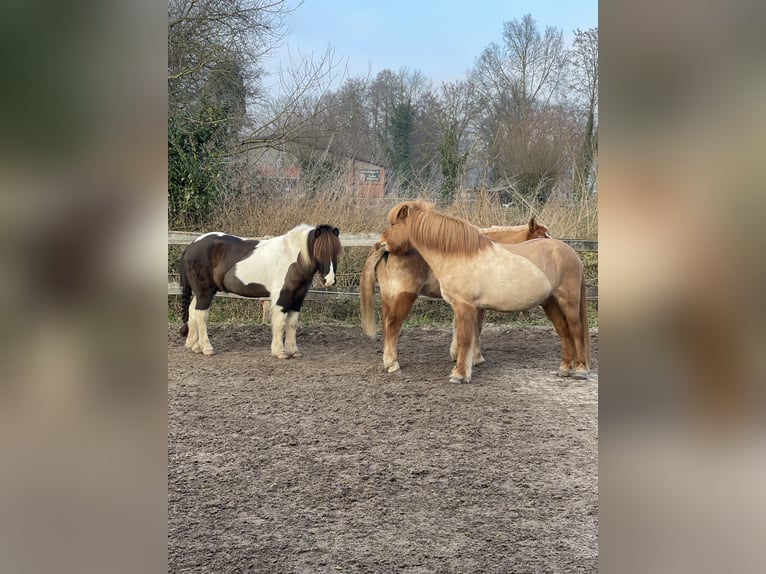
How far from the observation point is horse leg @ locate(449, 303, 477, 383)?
351 cm

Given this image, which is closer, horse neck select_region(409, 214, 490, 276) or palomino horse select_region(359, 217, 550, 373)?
horse neck select_region(409, 214, 490, 276)

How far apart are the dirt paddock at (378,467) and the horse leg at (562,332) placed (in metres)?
0.11

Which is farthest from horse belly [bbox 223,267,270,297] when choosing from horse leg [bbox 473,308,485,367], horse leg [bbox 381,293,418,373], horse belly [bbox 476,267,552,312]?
horse belly [bbox 476,267,552,312]

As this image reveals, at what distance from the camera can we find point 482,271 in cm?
350

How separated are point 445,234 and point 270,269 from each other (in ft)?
4.28

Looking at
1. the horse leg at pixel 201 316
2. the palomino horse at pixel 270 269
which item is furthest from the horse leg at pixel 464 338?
the horse leg at pixel 201 316

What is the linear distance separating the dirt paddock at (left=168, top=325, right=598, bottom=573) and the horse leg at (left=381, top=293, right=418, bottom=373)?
14cm

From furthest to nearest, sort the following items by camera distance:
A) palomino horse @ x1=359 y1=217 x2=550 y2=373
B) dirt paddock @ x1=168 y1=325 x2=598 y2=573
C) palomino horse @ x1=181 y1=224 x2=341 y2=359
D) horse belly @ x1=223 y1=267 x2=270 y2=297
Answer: horse belly @ x1=223 y1=267 x2=270 y2=297 < palomino horse @ x1=181 y1=224 x2=341 y2=359 < palomino horse @ x1=359 y1=217 x2=550 y2=373 < dirt paddock @ x1=168 y1=325 x2=598 y2=573

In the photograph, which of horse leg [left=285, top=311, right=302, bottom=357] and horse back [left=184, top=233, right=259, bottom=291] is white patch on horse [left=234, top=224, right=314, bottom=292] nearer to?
horse back [left=184, top=233, right=259, bottom=291]
